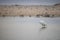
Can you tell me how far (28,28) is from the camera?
1.42 metres

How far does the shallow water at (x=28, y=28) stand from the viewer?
55.6 inches

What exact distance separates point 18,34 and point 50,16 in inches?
17.1

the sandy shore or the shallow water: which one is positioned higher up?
the sandy shore

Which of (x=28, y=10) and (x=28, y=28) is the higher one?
(x=28, y=10)

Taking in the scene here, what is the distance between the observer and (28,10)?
143 centimetres

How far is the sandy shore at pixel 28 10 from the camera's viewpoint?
4.67 ft

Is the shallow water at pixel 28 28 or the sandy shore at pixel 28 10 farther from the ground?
the sandy shore at pixel 28 10

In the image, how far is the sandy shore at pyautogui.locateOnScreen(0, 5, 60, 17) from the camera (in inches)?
56.0

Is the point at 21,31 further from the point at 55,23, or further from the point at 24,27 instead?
the point at 55,23

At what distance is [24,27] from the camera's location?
1421 mm

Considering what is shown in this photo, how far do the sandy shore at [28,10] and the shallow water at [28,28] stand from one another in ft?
0.17

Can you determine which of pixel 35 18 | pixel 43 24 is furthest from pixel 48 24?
pixel 35 18

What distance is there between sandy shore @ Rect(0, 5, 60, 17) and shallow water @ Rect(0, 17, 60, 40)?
0.05 metres

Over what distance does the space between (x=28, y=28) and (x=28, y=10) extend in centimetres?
21
